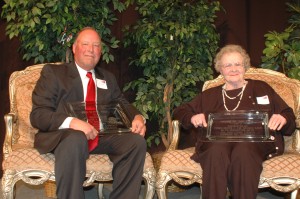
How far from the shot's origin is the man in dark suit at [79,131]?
2557mm

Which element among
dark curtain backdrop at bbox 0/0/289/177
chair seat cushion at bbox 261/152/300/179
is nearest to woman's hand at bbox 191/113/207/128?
chair seat cushion at bbox 261/152/300/179

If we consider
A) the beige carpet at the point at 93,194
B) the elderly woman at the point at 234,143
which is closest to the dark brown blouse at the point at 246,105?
the elderly woman at the point at 234,143

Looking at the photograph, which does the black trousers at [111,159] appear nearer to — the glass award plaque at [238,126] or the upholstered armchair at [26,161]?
the upholstered armchair at [26,161]

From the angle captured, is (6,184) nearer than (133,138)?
Yes

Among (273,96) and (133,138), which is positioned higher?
(273,96)

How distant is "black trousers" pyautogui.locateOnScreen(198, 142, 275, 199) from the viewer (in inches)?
99.3

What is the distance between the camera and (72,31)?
3.72m

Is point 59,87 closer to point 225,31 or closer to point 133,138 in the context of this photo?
point 133,138

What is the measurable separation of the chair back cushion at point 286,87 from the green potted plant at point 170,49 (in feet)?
1.87

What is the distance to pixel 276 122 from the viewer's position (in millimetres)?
2803

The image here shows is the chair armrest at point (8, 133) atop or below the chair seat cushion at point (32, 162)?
atop

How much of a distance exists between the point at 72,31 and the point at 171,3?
3.14 ft

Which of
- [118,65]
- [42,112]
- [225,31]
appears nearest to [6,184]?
[42,112]

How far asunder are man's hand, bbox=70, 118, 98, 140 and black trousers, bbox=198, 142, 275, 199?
2.33 ft
